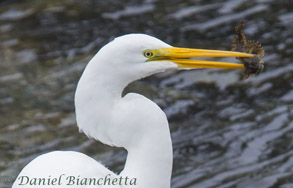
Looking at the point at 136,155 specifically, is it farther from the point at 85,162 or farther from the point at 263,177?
the point at 263,177

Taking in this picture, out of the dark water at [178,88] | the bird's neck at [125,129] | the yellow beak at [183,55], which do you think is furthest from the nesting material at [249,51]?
the dark water at [178,88]

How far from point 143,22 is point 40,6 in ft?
5.47

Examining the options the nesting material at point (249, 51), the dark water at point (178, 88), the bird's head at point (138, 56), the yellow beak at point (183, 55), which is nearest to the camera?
the bird's head at point (138, 56)

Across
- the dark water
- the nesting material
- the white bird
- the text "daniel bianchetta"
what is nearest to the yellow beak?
the white bird

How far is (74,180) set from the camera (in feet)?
12.2

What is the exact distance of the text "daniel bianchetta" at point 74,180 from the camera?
12.2 feet

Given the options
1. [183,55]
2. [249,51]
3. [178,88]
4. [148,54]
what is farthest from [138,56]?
[178,88]

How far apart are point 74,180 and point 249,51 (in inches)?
54.5

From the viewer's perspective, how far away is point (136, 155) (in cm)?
375

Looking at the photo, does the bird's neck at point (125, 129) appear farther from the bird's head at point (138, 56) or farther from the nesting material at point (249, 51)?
the nesting material at point (249, 51)

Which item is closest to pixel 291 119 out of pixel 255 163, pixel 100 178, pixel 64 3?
pixel 255 163

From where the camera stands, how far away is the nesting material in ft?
12.8

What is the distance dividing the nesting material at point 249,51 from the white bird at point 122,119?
24 cm

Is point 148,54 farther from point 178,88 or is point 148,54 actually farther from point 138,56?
point 178,88
